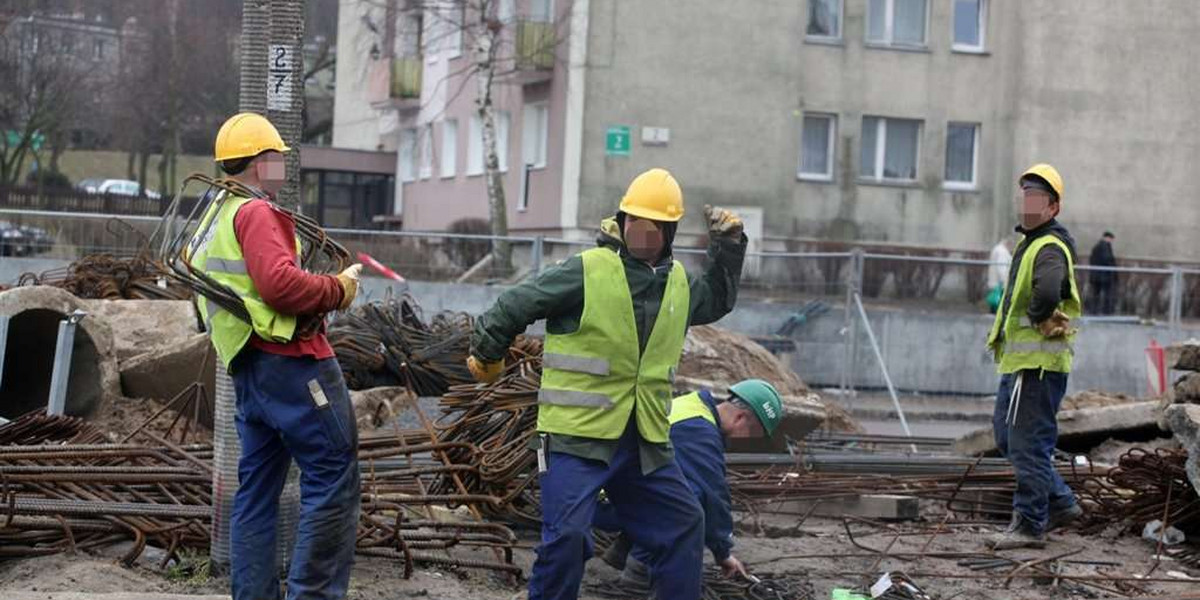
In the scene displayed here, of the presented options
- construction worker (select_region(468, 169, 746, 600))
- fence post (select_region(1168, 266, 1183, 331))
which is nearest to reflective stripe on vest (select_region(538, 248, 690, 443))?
construction worker (select_region(468, 169, 746, 600))

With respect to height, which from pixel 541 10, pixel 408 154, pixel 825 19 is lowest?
pixel 408 154

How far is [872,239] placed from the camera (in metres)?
33.8

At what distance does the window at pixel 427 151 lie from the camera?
42531 millimetres

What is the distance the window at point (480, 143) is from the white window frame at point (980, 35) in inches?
396

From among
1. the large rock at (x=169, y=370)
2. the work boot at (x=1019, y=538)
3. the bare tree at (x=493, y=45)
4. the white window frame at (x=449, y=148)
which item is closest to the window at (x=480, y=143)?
the white window frame at (x=449, y=148)

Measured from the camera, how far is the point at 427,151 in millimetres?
42812

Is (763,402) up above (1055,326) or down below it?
below

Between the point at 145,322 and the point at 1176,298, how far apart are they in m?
12.4

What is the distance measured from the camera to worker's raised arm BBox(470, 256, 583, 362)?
19.8 ft

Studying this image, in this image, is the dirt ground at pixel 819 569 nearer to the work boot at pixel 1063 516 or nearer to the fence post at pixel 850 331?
the work boot at pixel 1063 516

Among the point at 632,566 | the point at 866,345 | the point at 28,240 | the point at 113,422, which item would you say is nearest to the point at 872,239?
the point at 866,345

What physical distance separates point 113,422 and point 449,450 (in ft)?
11.2

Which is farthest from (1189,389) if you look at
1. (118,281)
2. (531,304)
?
(118,281)

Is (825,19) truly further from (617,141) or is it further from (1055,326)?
(1055,326)
